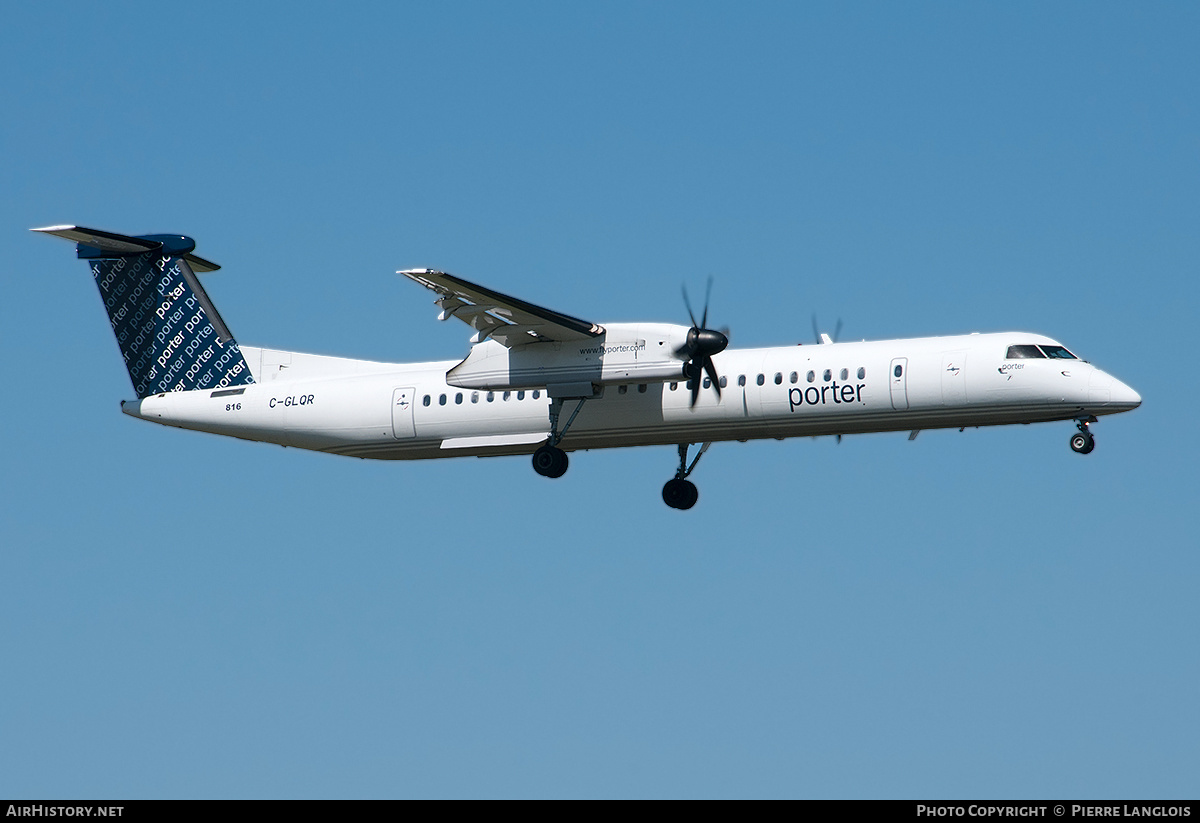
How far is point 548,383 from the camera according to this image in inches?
1079

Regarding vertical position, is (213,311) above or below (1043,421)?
above

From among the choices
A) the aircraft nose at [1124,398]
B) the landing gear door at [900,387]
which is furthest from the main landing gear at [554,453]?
the aircraft nose at [1124,398]

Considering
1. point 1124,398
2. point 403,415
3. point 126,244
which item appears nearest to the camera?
point 1124,398

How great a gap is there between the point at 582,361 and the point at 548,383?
29.1 inches

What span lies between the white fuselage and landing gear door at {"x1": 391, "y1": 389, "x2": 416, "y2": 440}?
3 cm

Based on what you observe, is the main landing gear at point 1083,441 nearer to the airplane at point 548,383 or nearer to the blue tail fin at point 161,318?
the airplane at point 548,383

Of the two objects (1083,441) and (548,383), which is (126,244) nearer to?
(548,383)

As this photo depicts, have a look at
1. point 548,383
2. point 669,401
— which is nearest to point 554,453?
point 548,383

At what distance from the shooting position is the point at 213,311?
103 feet
